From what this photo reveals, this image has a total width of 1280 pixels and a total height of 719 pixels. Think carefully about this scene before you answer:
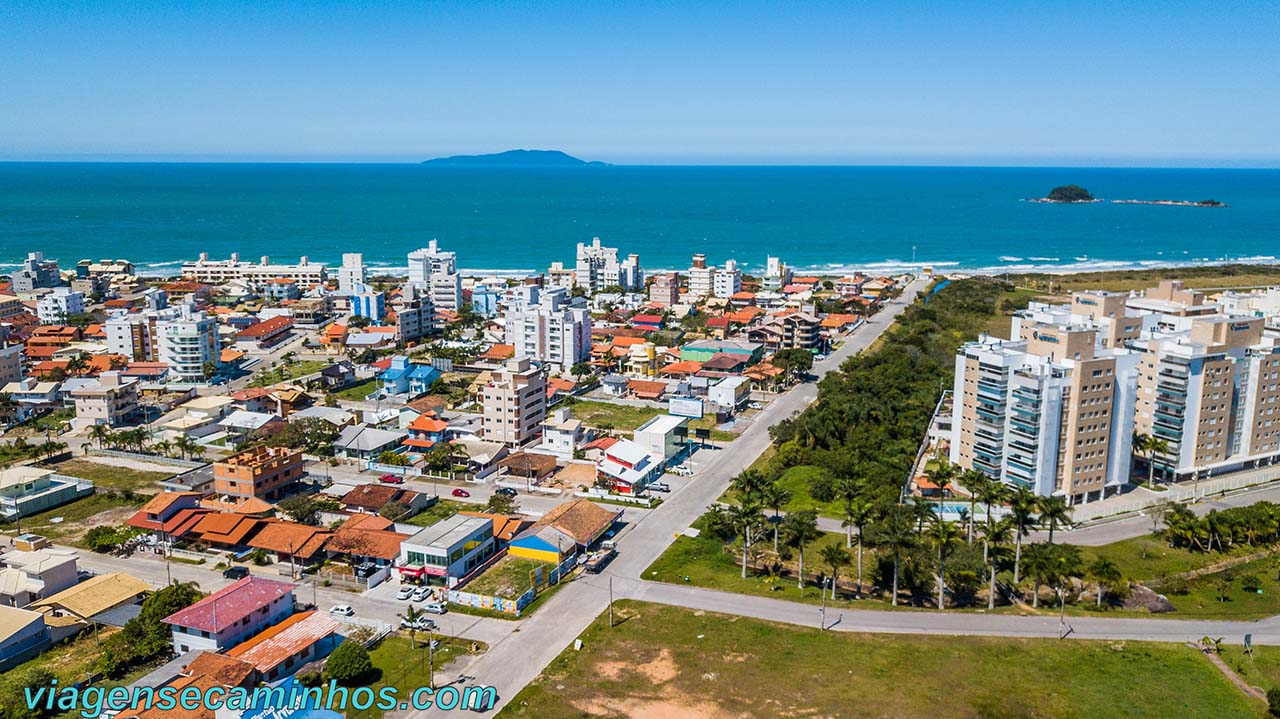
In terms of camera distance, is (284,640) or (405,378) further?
(405,378)

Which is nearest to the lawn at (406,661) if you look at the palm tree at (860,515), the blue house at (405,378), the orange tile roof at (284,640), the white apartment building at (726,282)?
the orange tile roof at (284,640)

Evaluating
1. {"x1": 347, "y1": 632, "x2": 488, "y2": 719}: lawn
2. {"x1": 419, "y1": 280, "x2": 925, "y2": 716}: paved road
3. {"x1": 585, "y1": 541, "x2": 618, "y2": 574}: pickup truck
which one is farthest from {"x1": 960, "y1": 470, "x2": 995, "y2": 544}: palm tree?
{"x1": 347, "y1": 632, "x2": 488, "y2": 719}: lawn

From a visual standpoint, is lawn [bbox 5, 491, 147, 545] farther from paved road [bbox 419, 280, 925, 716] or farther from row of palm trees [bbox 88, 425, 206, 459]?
paved road [bbox 419, 280, 925, 716]

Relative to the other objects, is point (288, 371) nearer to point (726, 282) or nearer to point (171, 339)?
point (171, 339)

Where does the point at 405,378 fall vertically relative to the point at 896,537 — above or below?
below

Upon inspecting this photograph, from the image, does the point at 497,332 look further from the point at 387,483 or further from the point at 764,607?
the point at 764,607

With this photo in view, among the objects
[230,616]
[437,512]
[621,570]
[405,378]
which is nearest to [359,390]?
[405,378]

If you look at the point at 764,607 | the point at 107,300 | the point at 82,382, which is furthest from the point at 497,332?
the point at 764,607
